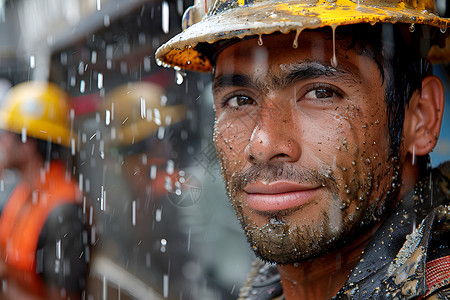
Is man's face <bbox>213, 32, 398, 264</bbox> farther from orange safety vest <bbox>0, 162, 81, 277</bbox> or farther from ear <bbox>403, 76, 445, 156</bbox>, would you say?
orange safety vest <bbox>0, 162, 81, 277</bbox>

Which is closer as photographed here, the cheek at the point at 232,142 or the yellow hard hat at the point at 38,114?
the cheek at the point at 232,142

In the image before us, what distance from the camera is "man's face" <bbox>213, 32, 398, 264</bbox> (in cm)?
175

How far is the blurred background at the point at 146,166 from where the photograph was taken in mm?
5582

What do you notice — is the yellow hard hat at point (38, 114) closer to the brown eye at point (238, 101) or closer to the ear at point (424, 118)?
the brown eye at point (238, 101)

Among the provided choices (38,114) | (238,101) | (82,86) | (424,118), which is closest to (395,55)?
(424,118)

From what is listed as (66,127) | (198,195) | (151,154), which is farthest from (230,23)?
(151,154)

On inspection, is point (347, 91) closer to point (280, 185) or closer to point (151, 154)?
point (280, 185)

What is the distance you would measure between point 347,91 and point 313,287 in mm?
823

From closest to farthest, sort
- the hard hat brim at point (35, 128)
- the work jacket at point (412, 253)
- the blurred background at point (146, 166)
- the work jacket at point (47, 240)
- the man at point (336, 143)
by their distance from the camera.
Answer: the work jacket at point (412, 253), the man at point (336, 143), the work jacket at point (47, 240), the hard hat brim at point (35, 128), the blurred background at point (146, 166)

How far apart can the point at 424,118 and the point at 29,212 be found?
3.43 m

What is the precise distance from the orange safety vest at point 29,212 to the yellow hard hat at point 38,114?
74cm

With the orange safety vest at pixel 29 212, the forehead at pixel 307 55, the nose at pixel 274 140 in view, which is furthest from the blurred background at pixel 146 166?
the nose at pixel 274 140

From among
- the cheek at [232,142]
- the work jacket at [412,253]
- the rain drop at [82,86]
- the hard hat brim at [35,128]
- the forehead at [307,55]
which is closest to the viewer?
the work jacket at [412,253]

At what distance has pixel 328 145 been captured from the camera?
1770mm
